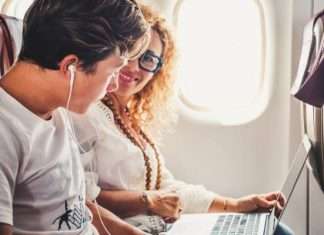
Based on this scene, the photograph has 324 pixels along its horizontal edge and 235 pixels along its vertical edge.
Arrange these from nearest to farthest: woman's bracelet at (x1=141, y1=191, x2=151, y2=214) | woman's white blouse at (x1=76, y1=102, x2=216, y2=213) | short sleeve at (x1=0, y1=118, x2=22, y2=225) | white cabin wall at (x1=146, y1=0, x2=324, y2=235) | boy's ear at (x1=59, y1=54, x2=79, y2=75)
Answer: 1. short sleeve at (x1=0, y1=118, x2=22, y2=225)
2. boy's ear at (x1=59, y1=54, x2=79, y2=75)
3. woman's white blouse at (x1=76, y1=102, x2=216, y2=213)
4. woman's bracelet at (x1=141, y1=191, x2=151, y2=214)
5. white cabin wall at (x1=146, y1=0, x2=324, y2=235)

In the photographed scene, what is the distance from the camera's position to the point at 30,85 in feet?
2.95

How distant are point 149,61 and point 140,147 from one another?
0.21 meters

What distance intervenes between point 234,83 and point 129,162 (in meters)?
0.47

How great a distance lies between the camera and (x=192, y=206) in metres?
1.50

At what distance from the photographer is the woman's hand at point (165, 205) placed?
4.44ft

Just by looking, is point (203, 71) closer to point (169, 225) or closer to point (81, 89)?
point (169, 225)

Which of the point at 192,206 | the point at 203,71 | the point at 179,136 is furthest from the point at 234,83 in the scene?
the point at 192,206

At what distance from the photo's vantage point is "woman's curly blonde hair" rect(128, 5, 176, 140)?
4.48 ft

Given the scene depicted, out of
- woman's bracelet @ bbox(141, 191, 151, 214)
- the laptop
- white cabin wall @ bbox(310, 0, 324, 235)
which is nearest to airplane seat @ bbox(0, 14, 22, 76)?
woman's bracelet @ bbox(141, 191, 151, 214)

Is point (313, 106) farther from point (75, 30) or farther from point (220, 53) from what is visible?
point (75, 30)

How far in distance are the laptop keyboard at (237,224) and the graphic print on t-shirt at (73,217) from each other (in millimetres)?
488

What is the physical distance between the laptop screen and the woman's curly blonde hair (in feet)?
1.25

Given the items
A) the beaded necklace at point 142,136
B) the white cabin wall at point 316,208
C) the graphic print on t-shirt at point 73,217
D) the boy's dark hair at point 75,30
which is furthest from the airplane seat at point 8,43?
the white cabin wall at point 316,208

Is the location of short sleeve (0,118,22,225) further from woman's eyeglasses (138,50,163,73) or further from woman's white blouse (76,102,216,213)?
woman's eyeglasses (138,50,163,73)
